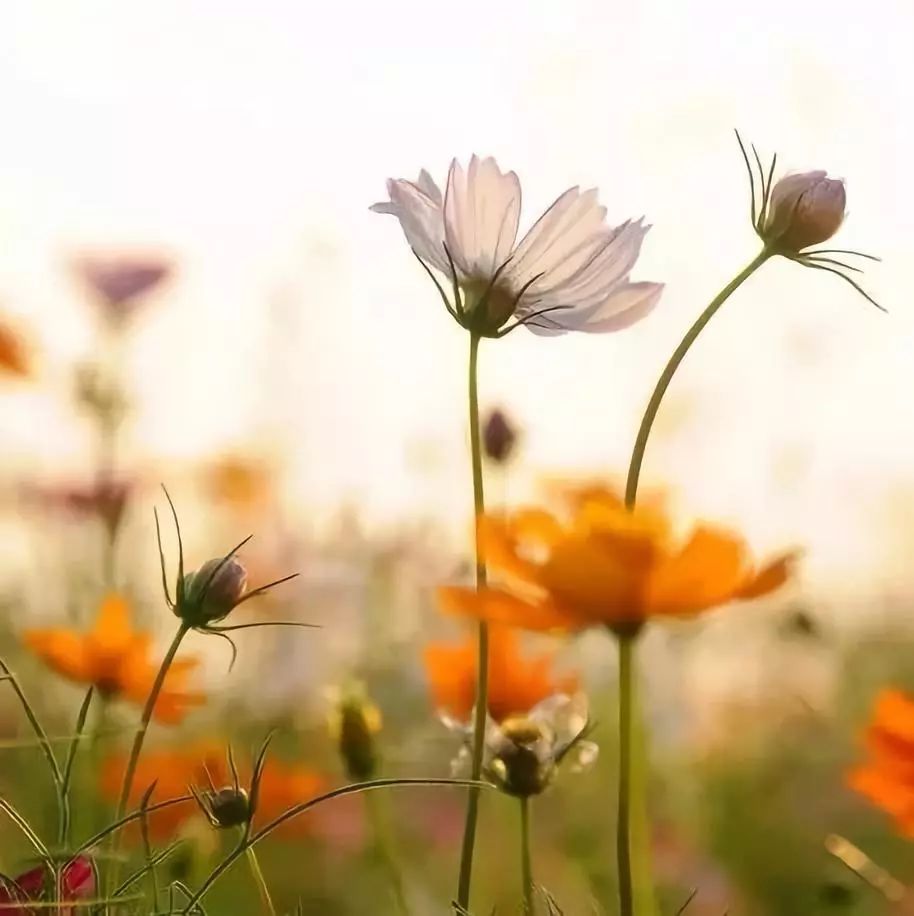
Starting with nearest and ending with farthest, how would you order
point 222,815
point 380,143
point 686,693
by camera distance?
point 222,815 → point 380,143 → point 686,693

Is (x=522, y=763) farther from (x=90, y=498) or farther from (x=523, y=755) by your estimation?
(x=90, y=498)

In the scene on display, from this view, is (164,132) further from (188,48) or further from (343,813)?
(343,813)

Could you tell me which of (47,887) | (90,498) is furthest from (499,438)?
(90,498)

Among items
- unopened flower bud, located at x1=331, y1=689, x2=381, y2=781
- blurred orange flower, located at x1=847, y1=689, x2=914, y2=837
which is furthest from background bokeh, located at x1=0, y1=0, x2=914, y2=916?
unopened flower bud, located at x1=331, y1=689, x2=381, y2=781

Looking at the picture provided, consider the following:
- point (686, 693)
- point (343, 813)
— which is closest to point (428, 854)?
point (343, 813)

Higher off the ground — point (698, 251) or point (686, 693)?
point (698, 251)

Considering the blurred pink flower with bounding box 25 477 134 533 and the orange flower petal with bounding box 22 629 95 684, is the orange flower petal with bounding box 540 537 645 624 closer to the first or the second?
the orange flower petal with bounding box 22 629 95 684

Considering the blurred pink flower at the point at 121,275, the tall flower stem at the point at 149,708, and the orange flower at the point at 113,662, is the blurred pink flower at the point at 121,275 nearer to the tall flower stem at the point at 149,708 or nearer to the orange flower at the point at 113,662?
the orange flower at the point at 113,662
